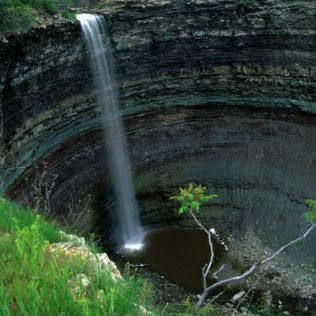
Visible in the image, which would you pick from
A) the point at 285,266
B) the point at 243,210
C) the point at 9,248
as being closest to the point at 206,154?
the point at 243,210

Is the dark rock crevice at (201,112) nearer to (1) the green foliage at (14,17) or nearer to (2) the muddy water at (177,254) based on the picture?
(2) the muddy water at (177,254)

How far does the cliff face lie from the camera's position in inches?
566

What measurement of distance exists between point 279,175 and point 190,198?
11282 mm

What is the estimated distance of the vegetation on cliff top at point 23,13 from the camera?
37.1 ft

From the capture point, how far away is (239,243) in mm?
15578

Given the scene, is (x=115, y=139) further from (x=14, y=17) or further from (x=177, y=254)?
(x=14, y=17)

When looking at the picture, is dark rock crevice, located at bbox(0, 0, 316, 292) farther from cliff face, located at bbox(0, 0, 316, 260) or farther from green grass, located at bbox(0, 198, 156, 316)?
green grass, located at bbox(0, 198, 156, 316)

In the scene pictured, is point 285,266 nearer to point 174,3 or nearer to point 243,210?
point 243,210

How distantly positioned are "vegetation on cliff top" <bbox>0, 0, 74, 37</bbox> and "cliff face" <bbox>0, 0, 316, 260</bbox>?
105 centimetres

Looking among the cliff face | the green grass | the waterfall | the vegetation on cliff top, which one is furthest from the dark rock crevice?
the green grass

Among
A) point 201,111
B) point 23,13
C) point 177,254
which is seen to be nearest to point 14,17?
point 23,13

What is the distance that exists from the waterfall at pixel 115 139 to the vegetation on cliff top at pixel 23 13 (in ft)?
5.45

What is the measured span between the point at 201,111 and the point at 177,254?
5.98 metres

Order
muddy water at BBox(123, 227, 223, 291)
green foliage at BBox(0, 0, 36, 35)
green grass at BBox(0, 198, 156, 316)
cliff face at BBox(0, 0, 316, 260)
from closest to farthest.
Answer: green grass at BBox(0, 198, 156, 316) → green foliage at BBox(0, 0, 36, 35) → muddy water at BBox(123, 227, 223, 291) → cliff face at BBox(0, 0, 316, 260)
